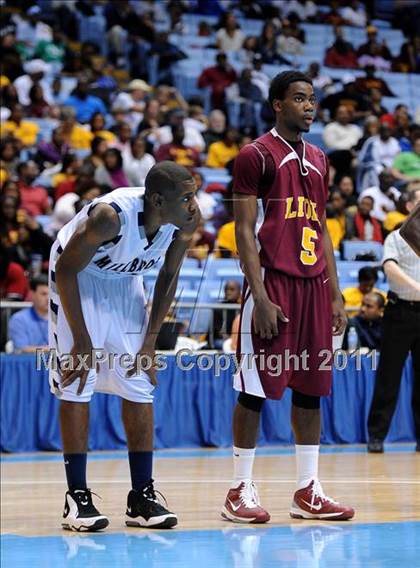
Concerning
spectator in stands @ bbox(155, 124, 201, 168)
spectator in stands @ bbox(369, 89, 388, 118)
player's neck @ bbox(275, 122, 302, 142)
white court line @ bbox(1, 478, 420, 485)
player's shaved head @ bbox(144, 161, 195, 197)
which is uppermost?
player's neck @ bbox(275, 122, 302, 142)

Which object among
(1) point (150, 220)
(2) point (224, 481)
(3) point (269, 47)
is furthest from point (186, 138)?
(1) point (150, 220)

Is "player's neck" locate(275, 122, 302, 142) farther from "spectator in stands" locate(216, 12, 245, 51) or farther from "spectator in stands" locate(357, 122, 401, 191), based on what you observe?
"spectator in stands" locate(216, 12, 245, 51)

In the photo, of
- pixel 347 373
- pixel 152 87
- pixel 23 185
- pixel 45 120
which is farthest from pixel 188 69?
pixel 347 373

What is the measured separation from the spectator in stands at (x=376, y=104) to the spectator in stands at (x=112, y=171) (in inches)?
253

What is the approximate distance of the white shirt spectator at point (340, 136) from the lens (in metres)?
18.5

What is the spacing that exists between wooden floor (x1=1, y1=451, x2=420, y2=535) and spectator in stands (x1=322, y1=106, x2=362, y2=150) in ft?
27.6

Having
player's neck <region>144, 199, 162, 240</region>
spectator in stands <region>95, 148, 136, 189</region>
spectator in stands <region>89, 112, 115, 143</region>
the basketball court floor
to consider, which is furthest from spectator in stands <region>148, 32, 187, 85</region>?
player's neck <region>144, 199, 162, 240</region>

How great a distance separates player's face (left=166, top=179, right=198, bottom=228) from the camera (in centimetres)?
580

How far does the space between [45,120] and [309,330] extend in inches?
480

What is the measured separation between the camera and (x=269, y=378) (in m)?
6.03

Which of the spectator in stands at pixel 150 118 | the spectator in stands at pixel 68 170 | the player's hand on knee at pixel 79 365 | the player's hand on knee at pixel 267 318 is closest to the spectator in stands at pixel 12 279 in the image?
the spectator in stands at pixel 68 170

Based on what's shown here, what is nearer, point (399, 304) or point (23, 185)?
point (399, 304)

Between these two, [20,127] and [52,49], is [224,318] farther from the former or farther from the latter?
[52,49]

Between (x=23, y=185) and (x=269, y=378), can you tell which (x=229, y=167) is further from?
(x=269, y=378)
